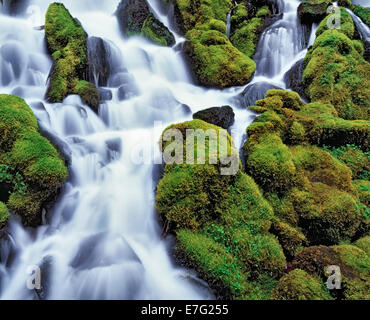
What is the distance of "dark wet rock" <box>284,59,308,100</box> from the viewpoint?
875cm

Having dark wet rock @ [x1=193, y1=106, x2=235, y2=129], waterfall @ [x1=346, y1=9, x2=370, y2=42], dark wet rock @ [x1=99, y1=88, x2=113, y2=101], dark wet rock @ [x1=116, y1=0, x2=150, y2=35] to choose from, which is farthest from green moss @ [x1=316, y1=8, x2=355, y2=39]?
dark wet rock @ [x1=99, y1=88, x2=113, y2=101]

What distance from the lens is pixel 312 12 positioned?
10727 millimetres

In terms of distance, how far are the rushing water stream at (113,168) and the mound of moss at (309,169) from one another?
2.86ft

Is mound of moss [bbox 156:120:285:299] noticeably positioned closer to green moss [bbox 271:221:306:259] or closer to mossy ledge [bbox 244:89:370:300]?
green moss [bbox 271:221:306:259]

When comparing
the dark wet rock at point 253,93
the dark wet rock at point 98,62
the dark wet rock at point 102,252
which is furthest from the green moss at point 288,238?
the dark wet rock at point 98,62

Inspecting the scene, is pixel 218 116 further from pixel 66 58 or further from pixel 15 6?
pixel 15 6

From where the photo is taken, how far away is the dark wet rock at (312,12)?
10.6 metres

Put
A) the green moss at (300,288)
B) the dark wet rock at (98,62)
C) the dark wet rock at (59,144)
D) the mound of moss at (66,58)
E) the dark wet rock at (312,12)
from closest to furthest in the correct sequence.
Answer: the green moss at (300,288), the dark wet rock at (59,144), the mound of moss at (66,58), the dark wet rock at (98,62), the dark wet rock at (312,12)

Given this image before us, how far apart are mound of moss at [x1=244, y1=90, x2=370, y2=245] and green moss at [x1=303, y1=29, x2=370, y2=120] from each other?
58.5 inches

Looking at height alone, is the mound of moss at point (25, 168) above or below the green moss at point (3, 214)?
above

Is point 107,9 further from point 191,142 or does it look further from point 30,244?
point 30,244

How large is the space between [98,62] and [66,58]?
35.8 inches

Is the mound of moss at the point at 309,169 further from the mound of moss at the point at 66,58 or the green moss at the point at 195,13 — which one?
the green moss at the point at 195,13

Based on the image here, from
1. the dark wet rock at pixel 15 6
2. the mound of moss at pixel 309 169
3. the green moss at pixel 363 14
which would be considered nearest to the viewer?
the mound of moss at pixel 309 169
